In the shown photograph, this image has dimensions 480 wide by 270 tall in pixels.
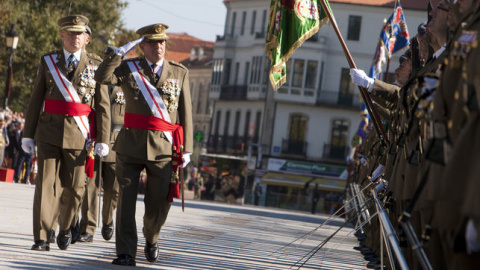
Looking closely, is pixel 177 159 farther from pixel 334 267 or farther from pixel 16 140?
pixel 16 140

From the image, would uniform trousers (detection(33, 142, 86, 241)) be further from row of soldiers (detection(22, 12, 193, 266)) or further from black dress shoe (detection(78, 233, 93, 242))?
black dress shoe (detection(78, 233, 93, 242))

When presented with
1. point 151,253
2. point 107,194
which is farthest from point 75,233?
point 151,253

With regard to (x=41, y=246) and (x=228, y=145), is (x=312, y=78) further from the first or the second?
(x=41, y=246)

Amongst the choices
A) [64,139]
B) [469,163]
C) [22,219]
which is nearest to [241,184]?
[22,219]

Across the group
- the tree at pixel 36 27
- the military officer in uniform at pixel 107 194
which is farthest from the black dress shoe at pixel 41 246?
the tree at pixel 36 27

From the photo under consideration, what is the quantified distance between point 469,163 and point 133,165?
5.34 metres

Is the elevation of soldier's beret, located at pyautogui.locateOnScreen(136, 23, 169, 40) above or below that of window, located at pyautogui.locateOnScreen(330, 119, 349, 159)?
above

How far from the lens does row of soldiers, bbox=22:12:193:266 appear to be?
33.1ft

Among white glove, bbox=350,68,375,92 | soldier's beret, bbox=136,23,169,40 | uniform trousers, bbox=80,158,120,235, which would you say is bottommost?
uniform trousers, bbox=80,158,120,235

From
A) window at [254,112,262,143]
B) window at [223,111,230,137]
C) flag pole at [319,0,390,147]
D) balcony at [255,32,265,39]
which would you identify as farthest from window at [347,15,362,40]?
flag pole at [319,0,390,147]

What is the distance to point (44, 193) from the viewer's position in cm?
1053

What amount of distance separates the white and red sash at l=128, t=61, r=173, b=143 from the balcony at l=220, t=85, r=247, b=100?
7064cm

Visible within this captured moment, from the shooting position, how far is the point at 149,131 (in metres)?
A: 10.1

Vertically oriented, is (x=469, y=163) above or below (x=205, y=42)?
below
